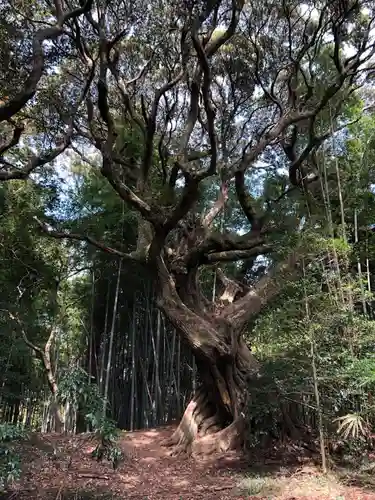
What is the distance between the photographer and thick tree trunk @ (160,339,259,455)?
6.58 m

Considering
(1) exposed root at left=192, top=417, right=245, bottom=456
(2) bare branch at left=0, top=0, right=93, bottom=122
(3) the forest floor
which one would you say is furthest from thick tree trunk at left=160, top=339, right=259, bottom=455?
(2) bare branch at left=0, top=0, right=93, bottom=122

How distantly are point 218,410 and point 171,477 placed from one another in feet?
4.69

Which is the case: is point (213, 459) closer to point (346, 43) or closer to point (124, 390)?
point (124, 390)

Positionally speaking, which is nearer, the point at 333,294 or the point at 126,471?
the point at 333,294

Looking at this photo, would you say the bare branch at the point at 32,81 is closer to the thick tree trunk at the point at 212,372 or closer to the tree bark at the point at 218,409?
the thick tree trunk at the point at 212,372

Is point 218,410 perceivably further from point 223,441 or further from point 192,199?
point 192,199

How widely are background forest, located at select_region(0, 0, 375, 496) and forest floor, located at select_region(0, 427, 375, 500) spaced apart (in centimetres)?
38

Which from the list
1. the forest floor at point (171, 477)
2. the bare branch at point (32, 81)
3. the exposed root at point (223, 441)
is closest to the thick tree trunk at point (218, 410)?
the exposed root at point (223, 441)

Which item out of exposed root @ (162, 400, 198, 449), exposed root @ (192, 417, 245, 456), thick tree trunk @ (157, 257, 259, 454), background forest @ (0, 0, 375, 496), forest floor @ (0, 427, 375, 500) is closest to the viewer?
forest floor @ (0, 427, 375, 500)

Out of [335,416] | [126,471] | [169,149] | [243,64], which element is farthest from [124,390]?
[243,64]

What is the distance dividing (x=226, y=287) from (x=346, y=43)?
4.56 metres

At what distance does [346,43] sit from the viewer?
→ 735 cm

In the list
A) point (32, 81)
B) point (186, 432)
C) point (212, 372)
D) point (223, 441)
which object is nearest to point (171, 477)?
point (223, 441)

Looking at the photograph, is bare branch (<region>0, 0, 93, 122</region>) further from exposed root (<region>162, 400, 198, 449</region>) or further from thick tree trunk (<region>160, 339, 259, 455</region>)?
exposed root (<region>162, 400, 198, 449</region>)
